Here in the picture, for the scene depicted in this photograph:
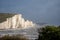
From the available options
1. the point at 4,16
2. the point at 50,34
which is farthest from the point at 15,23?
the point at 50,34

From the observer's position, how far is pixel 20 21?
1195 centimetres

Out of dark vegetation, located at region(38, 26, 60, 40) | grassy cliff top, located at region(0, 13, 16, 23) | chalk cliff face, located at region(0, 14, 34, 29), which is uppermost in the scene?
grassy cliff top, located at region(0, 13, 16, 23)

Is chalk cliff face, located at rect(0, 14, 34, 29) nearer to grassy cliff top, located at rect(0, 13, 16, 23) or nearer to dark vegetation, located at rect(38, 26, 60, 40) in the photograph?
grassy cliff top, located at rect(0, 13, 16, 23)

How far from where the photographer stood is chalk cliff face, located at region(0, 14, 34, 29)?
11353 millimetres

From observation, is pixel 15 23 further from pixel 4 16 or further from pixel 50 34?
pixel 50 34

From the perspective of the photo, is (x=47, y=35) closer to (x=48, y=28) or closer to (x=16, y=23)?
(x=48, y=28)

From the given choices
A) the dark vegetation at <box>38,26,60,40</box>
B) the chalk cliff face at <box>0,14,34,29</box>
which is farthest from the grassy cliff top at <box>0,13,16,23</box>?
the dark vegetation at <box>38,26,60,40</box>

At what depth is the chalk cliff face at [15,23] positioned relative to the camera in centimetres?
1135

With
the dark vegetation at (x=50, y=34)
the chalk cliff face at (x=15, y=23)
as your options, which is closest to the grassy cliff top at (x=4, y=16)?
the chalk cliff face at (x=15, y=23)

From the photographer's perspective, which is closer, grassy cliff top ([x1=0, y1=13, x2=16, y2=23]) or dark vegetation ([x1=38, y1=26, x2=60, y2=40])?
dark vegetation ([x1=38, y1=26, x2=60, y2=40])

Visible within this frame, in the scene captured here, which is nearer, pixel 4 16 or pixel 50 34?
pixel 50 34

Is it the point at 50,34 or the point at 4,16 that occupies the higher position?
the point at 4,16

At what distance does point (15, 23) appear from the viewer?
462 inches

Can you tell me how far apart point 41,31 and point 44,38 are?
0.20m
